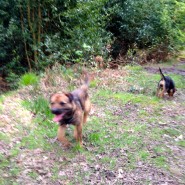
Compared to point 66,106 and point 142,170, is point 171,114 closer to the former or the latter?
point 142,170

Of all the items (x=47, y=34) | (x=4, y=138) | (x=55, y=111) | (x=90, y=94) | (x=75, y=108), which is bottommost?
(x=90, y=94)

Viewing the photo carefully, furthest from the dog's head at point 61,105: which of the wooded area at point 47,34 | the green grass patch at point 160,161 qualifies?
the wooded area at point 47,34

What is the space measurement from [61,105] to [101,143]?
1467mm

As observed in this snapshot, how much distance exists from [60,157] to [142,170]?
1.45m

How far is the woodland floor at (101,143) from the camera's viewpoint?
18.1ft

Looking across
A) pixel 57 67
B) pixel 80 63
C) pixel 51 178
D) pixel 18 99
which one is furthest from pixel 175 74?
pixel 51 178

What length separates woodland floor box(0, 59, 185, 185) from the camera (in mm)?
5527

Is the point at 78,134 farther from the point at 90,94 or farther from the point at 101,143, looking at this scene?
the point at 90,94

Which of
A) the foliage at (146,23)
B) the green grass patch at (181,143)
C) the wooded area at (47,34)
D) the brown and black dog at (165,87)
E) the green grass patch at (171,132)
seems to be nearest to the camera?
the green grass patch at (181,143)

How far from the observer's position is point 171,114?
8922 mm

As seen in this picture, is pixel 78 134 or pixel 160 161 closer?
pixel 160 161

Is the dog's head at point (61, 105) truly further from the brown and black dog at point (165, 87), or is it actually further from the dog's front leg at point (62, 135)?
the brown and black dog at point (165, 87)

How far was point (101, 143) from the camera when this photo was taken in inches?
267

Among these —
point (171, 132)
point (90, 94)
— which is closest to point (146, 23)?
point (90, 94)
